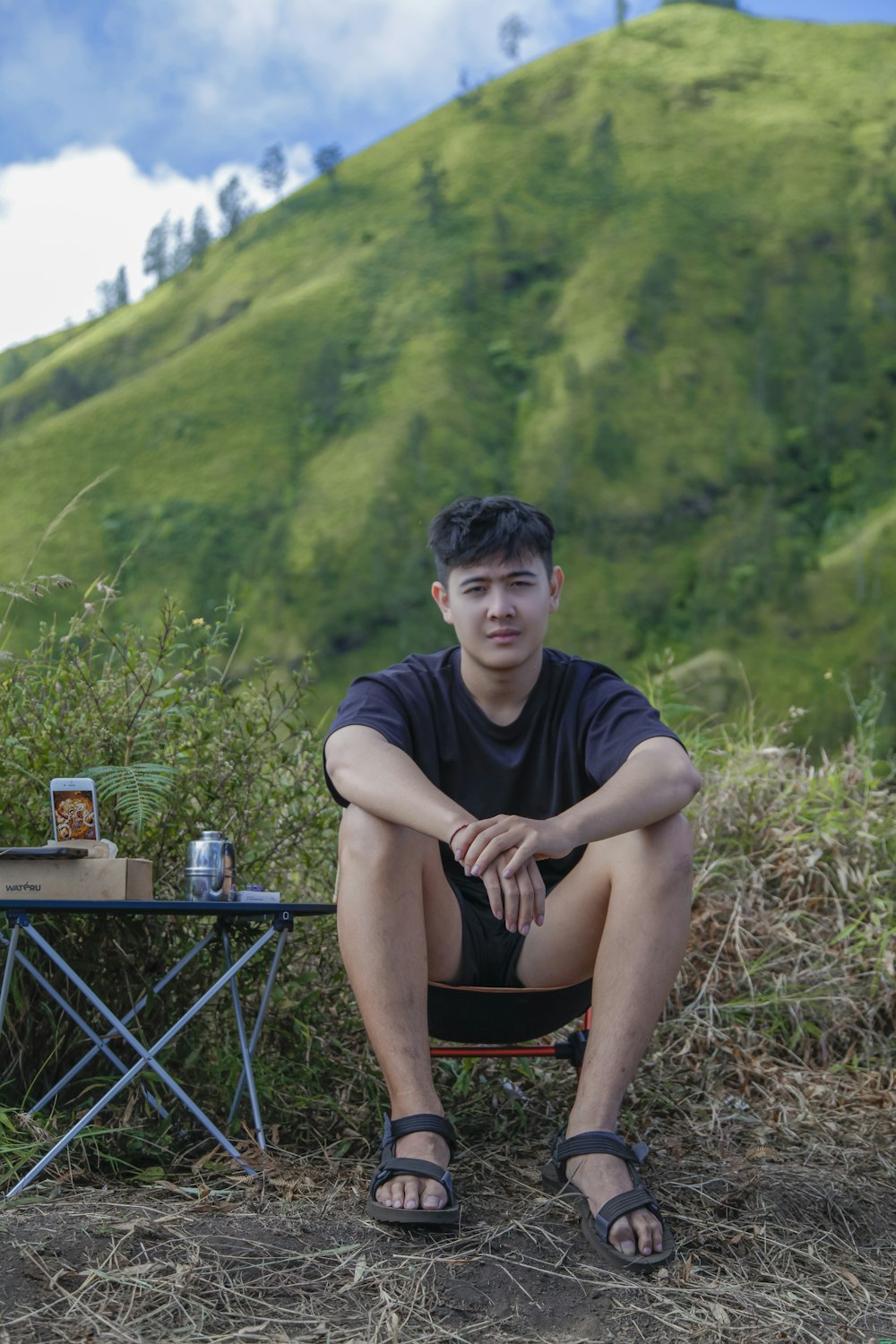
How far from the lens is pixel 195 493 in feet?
168

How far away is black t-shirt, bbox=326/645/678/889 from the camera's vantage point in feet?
7.41

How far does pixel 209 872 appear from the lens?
2188 millimetres

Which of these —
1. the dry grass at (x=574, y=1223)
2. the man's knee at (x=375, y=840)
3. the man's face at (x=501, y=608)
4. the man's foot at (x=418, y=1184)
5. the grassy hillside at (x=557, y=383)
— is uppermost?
the grassy hillside at (x=557, y=383)

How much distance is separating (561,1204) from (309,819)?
3.45 ft

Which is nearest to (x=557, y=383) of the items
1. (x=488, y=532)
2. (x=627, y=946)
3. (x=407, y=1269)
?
(x=488, y=532)

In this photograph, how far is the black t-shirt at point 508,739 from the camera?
226 cm

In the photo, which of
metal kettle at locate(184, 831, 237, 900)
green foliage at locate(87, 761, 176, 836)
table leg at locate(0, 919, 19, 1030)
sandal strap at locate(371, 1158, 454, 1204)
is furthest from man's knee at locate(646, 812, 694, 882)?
table leg at locate(0, 919, 19, 1030)

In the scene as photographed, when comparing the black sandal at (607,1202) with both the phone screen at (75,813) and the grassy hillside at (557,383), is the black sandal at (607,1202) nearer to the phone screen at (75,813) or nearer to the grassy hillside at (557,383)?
the phone screen at (75,813)

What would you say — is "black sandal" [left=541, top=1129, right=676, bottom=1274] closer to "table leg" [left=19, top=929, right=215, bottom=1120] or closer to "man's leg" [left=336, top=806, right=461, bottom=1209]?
"man's leg" [left=336, top=806, right=461, bottom=1209]

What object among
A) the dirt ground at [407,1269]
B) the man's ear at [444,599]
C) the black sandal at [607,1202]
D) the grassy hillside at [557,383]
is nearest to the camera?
the dirt ground at [407,1269]

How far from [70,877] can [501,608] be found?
2.91 feet

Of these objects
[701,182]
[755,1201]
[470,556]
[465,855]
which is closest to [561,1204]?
[755,1201]

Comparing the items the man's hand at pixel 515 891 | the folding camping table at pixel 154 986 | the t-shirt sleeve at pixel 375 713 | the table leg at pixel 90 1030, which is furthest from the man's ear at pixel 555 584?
the table leg at pixel 90 1030

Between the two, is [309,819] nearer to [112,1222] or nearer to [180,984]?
[180,984]
